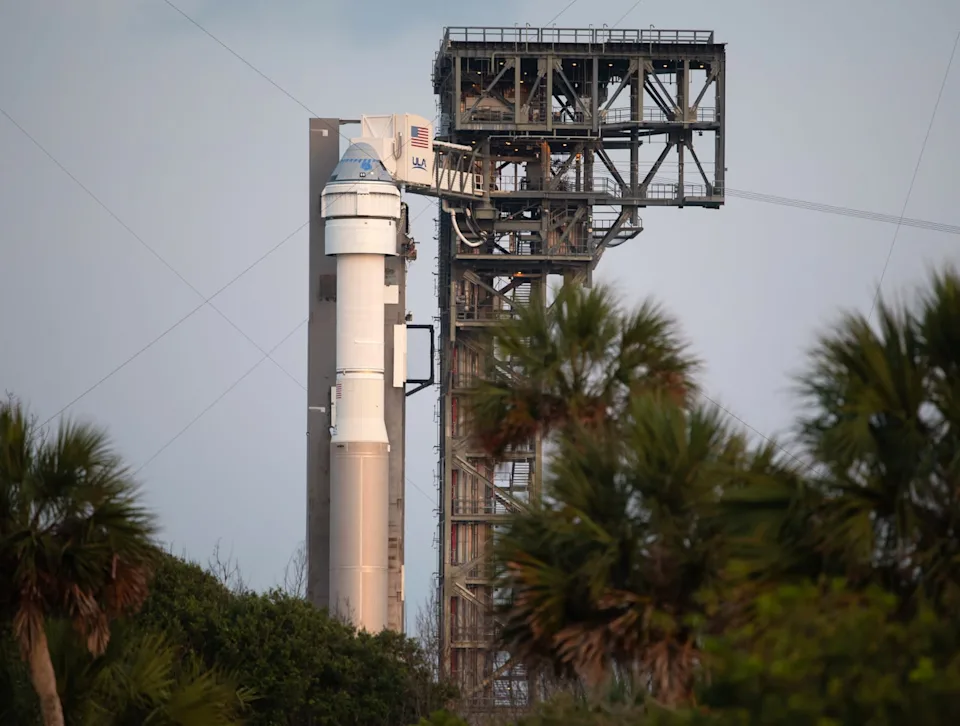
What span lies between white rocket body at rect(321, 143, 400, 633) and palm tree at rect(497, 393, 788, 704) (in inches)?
1188

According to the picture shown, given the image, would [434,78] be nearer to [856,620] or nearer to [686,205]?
[686,205]

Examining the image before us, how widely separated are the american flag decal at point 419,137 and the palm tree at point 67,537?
33143mm

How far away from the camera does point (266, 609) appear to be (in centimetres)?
3831

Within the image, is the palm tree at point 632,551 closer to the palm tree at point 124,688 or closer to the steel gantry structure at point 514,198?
the palm tree at point 124,688

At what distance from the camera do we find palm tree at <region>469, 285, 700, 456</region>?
20484 millimetres

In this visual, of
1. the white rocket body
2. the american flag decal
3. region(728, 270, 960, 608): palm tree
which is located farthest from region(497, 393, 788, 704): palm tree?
the american flag decal

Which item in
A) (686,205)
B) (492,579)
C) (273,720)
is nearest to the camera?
(492,579)

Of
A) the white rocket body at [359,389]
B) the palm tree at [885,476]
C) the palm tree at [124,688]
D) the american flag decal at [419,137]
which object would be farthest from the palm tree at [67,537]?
the american flag decal at [419,137]

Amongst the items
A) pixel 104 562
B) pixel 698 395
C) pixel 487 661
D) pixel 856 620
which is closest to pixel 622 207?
pixel 487 661

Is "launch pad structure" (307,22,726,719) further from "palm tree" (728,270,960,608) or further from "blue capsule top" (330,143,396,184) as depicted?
"palm tree" (728,270,960,608)

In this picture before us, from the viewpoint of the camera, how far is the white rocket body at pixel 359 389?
47.5 m

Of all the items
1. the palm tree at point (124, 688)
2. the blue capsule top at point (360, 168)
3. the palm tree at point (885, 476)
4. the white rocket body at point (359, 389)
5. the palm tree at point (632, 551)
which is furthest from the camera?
the blue capsule top at point (360, 168)

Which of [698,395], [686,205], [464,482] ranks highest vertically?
[686,205]

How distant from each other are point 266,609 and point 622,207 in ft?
72.6
